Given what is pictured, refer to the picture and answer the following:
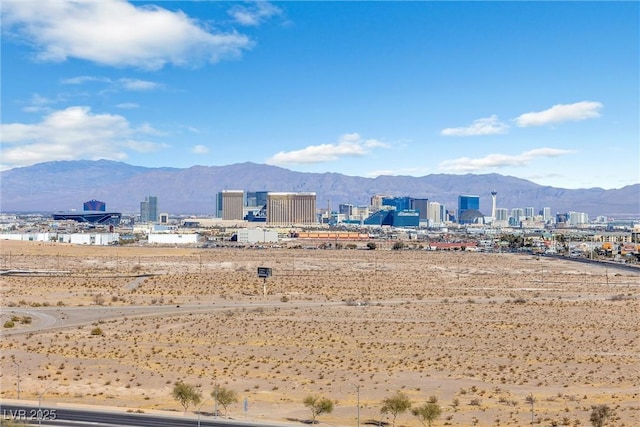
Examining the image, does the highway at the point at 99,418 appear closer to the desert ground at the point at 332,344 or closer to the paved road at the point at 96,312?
the desert ground at the point at 332,344

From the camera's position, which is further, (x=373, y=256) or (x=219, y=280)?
(x=373, y=256)

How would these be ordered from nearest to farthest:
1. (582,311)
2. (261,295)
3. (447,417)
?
(447,417) < (582,311) < (261,295)

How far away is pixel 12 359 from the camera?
4662 centimetres

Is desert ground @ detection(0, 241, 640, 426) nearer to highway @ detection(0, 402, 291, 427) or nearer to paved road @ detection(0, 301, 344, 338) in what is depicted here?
paved road @ detection(0, 301, 344, 338)

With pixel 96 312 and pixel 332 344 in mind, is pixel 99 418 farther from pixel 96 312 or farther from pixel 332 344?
pixel 96 312

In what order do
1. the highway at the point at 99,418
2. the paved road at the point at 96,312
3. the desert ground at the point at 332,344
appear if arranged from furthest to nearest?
the paved road at the point at 96,312 → the desert ground at the point at 332,344 → the highway at the point at 99,418

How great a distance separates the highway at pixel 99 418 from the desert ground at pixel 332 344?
193 centimetres

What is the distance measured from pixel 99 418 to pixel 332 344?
2270cm

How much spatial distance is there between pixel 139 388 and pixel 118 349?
1119 cm

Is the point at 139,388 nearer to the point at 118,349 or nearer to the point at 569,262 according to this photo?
the point at 118,349

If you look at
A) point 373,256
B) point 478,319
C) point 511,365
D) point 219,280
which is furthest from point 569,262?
point 511,365

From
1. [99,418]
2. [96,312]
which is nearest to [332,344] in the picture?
[99,418]

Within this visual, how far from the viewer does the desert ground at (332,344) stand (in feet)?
125

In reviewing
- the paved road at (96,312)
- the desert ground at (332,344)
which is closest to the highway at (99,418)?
the desert ground at (332,344)
